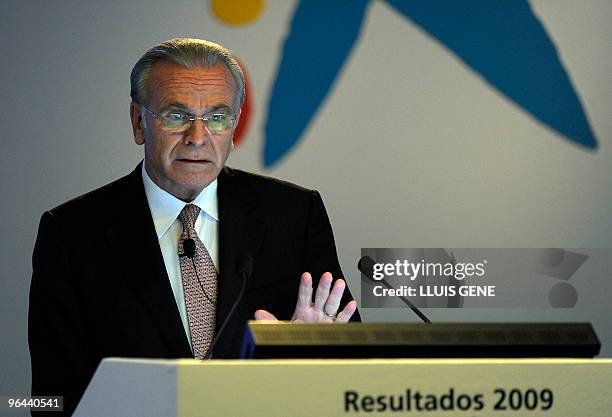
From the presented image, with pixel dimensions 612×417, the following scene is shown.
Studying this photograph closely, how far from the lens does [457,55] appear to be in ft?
14.4

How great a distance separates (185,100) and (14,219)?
1.85 metres

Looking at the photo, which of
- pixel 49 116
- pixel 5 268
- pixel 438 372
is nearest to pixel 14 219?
pixel 5 268

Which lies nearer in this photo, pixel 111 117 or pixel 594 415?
pixel 594 415

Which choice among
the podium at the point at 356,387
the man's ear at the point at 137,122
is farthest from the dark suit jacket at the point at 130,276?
the podium at the point at 356,387

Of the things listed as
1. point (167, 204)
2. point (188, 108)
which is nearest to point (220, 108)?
point (188, 108)

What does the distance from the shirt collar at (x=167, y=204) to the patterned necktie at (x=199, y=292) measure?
0.05 meters

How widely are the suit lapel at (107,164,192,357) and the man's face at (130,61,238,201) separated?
0.11m

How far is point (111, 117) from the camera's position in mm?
4285

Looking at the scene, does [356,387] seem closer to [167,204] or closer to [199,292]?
[199,292]

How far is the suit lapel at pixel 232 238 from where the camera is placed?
2.51 metres

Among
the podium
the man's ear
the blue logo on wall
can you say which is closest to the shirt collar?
the man's ear

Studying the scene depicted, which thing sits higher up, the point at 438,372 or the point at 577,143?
the point at 577,143

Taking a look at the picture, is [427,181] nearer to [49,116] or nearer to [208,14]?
[208,14]

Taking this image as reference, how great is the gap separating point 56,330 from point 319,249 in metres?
0.79
